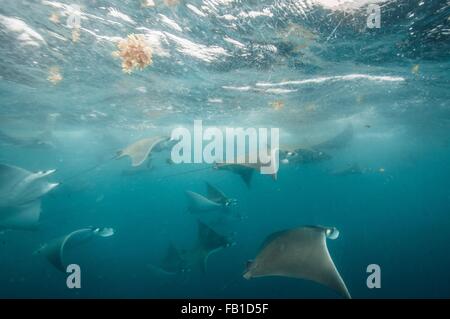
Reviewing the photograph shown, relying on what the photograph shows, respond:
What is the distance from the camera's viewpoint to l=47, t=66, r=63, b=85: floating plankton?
13.5m

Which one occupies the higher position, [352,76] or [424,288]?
[352,76]

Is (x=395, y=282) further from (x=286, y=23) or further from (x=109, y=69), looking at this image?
(x=109, y=69)

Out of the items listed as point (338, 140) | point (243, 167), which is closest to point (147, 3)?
point (243, 167)

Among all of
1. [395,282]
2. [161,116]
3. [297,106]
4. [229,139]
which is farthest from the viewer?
[229,139]

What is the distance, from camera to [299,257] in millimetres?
5613

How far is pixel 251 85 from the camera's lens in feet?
53.0

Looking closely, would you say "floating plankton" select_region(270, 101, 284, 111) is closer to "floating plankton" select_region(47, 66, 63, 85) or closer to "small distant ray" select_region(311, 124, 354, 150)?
"small distant ray" select_region(311, 124, 354, 150)

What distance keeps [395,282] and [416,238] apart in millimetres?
15474

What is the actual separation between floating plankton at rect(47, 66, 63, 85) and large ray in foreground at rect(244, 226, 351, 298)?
42.9 ft

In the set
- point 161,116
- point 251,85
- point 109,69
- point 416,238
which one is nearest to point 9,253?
point 161,116

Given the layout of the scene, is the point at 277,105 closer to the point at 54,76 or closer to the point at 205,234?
the point at 205,234

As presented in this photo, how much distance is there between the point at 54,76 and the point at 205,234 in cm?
1118

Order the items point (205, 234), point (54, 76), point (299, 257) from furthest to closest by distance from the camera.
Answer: point (54, 76) < point (205, 234) < point (299, 257)

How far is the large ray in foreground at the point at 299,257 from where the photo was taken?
5.14 metres
